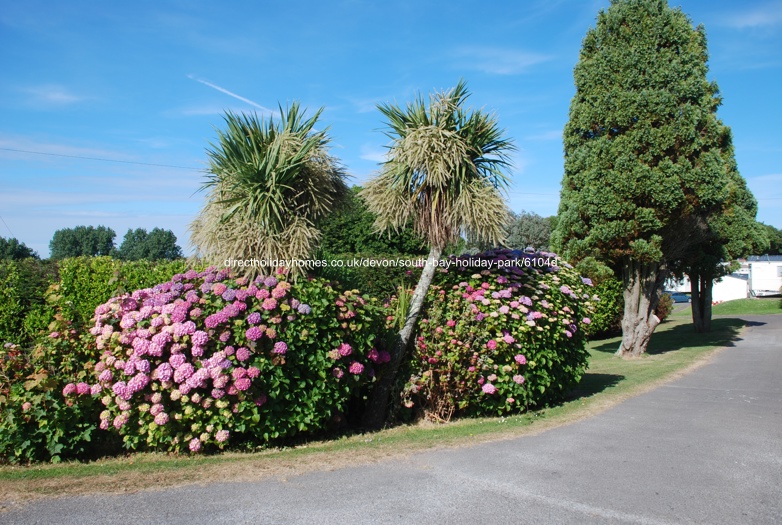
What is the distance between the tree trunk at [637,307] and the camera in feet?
46.6

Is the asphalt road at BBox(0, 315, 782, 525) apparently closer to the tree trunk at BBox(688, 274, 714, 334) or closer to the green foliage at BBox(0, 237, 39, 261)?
the tree trunk at BBox(688, 274, 714, 334)

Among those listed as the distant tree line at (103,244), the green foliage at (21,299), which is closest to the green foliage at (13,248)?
the distant tree line at (103,244)

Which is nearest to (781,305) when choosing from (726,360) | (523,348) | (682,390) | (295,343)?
(726,360)

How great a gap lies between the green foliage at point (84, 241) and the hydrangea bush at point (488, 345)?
41.4 m

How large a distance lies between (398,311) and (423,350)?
586 millimetres

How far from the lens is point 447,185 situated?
6734 millimetres

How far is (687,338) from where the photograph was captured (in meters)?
18.0

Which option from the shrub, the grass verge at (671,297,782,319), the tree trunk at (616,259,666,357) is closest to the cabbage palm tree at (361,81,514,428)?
the tree trunk at (616,259,666,357)

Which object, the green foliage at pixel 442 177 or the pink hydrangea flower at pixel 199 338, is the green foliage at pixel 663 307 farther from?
the pink hydrangea flower at pixel 199 338

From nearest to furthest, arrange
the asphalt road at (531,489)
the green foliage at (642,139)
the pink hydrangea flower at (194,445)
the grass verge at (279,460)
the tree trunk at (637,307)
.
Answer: the asphalt road at (531,489) < the grass verge at (279,460) < the pink hydrangea flower at (194,445) < the green foliage at (642,139) < the tree trunk at (637,307)

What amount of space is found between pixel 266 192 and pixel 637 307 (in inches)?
447

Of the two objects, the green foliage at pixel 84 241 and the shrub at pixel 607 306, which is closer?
the shrub at pixel 607 306

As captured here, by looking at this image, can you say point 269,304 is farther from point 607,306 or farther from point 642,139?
point 607,306

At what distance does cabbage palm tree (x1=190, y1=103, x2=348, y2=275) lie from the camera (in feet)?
20.4
